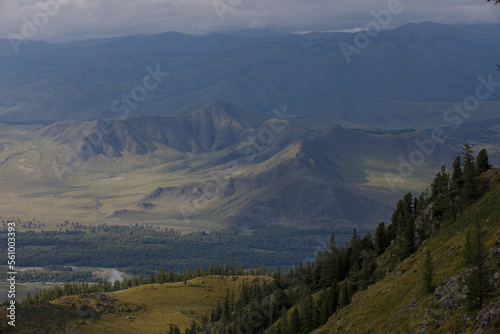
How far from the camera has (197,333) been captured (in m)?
125

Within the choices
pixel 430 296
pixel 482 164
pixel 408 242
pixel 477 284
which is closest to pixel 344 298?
pixel 408 242

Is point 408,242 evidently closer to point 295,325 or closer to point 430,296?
point 295,325

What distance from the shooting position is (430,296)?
59594 mm

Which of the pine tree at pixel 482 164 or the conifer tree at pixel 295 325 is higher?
the pine tree at pixel 482 164

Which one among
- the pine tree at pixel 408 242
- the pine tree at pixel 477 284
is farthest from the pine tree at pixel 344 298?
the pine tree at pixel 477 284

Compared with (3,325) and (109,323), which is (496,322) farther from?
(109,323)

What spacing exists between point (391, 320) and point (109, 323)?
8536 cm

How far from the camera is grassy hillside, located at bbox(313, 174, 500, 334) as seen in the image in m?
52.8

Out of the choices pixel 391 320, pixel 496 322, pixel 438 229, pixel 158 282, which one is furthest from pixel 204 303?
pixel 496 322

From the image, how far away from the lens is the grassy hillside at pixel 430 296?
52.8 metres

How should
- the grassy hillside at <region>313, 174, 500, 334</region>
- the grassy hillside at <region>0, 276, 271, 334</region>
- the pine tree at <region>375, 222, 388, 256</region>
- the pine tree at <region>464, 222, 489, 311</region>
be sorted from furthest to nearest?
the grassy hillside at <region>0, 276, 271, 334</region>, the pine tree at <region>375, 222, 388, 256</region>, the grassy hillside at <region>313, 174, 500, 334</region>, the pine tree at <region>464, 222, 489, 311</region>

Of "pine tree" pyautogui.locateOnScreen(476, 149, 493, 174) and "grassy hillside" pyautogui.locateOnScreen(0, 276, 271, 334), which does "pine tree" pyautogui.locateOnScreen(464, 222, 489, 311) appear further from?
"grassy hillside" pyautogui.locateOnScreen(0, 276, 271, 334)

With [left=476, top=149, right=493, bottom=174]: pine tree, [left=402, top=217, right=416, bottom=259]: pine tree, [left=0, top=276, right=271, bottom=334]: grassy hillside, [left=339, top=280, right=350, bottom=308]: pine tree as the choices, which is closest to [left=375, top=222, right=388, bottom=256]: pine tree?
[left=402, top=217, right=416, bottom=259]: pine tree

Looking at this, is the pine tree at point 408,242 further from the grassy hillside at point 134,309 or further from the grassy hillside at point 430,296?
the grassy hillside at point 134,309
